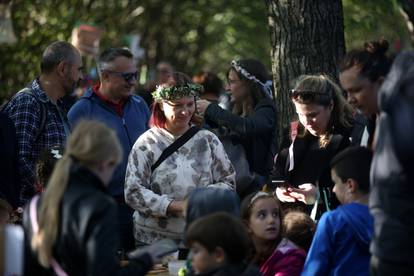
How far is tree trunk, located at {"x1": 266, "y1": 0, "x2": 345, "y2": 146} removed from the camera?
9.89m

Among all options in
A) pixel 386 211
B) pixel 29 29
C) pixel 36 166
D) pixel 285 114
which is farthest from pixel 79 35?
pixel 386 211

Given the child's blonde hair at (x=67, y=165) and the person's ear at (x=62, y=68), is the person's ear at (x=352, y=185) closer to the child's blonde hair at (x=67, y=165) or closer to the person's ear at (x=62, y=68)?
the child's blonde hair at (x=67, y=165)

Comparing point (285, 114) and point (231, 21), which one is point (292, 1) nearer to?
point (285, 114)

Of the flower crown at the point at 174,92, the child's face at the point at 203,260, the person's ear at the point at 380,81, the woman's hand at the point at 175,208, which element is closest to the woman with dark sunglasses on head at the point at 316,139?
the woman's hand at the point at 175,208

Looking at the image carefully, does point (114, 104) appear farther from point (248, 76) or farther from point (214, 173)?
point (214, 173)

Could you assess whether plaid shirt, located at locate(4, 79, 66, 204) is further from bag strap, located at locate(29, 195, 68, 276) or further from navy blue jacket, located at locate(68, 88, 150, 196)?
bag strap, located at locate(29, 195, 68, 276)

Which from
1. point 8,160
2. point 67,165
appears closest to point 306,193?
point 8,160

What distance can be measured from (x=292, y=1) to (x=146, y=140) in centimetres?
238

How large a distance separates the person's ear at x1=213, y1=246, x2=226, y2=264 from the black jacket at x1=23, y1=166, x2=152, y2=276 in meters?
0.39

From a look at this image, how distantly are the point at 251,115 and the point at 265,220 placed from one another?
2019 millimetres

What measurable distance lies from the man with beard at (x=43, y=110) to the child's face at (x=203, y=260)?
3.01 metres

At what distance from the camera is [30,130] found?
29.1 feet

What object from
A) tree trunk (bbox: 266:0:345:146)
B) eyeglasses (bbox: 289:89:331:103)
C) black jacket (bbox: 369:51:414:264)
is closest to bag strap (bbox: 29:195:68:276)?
black jacket (bbox: 369:51:414:264)

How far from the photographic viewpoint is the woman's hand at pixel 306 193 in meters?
7.81
